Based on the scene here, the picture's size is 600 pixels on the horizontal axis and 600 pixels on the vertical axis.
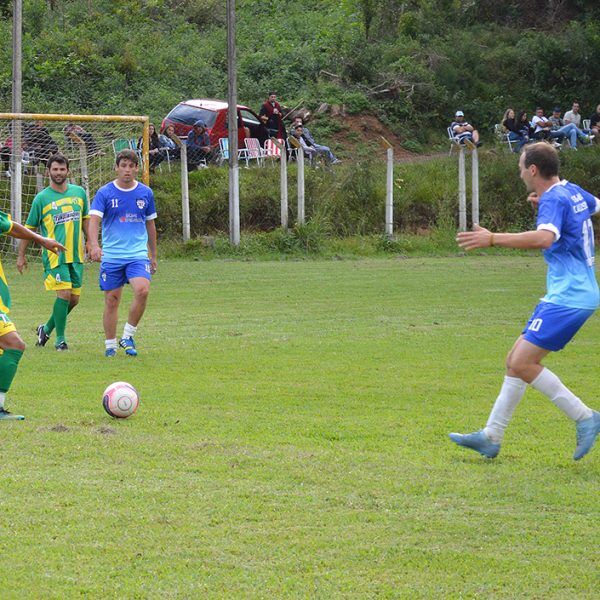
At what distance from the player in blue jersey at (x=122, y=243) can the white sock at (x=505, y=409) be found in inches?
220

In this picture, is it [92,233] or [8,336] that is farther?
[92,233]

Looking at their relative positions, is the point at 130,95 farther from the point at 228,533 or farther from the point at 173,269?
the point at 228,533

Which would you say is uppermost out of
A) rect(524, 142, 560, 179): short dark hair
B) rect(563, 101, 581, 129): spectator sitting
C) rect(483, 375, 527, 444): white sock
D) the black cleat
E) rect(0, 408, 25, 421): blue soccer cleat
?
rect(563, 101, 581, 129): spectator sitting

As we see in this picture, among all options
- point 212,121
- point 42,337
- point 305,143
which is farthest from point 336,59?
point 42,337

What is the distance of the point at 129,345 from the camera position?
40.4 feet

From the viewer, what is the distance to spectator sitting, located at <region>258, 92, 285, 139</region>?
1272 inches

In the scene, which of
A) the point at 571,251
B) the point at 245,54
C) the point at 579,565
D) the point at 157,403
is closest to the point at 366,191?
the point at 245,54

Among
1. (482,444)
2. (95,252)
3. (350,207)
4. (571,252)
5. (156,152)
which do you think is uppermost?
(156,152)

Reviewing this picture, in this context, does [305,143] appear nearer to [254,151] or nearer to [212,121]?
[254,151]

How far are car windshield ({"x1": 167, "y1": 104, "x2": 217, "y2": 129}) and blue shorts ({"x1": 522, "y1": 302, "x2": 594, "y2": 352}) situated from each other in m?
25.5

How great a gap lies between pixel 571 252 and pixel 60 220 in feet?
23.8

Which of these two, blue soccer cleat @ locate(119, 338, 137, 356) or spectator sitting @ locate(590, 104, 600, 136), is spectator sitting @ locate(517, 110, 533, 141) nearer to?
spectator sitting @ locate(590, 104, 600, 136)

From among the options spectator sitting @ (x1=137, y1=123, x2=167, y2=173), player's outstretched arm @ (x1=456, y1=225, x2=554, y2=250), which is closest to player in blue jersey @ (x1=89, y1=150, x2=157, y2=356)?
player's outstretched arm @ (x1=456, y1=225, x2=554, y2=250)

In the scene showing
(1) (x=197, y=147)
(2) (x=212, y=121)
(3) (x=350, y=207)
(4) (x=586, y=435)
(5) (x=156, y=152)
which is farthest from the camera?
(2) (x=212, y=121)
